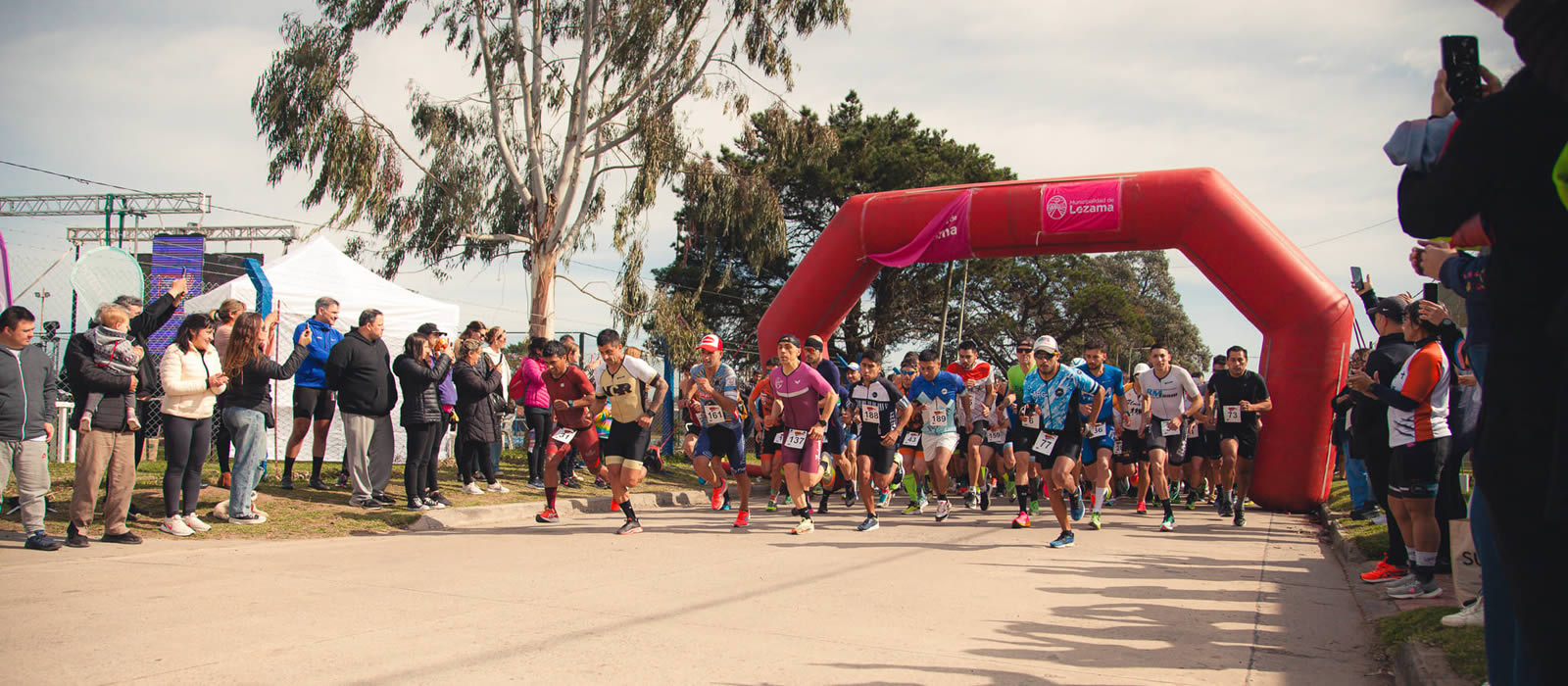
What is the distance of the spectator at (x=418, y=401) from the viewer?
10.3 m

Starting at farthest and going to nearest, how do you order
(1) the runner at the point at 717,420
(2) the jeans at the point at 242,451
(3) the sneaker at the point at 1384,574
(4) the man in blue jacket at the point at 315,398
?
(1) the runner at the point at 717,420, (4) the man in blue jacket at the point at 315,398, (2) the jeans at the point at 242,451, (3) the sneaker at the point at 1384,574

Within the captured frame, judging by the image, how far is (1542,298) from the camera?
193cm

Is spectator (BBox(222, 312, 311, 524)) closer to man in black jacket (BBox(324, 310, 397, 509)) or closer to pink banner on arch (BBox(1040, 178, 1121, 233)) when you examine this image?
man in black jacket (BBox(324, 310, 397, 509))

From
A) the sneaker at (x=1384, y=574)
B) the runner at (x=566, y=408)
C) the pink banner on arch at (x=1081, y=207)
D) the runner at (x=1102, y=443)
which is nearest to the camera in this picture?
the sneaker at (x=1384, y=574)

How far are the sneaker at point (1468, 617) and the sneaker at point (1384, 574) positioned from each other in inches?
82.2

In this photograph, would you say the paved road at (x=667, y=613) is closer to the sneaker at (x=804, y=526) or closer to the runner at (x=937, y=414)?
the sneaker at (x=804, y=526)

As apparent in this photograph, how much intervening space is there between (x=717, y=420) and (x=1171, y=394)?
215 inches

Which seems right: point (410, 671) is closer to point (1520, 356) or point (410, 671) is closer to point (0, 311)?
point (1520, 356)

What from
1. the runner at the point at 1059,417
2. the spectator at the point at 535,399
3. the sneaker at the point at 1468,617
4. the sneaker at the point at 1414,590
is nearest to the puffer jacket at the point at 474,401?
the spectator at the point at 535,399

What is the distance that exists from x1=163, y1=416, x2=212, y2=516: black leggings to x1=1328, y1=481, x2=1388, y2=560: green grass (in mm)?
9322

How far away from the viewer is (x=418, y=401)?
1041 cm

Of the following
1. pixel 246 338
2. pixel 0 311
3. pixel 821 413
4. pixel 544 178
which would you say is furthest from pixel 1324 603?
pixel 544 178

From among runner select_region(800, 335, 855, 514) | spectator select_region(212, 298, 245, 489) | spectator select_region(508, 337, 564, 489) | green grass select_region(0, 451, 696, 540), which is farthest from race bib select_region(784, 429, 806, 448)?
spectator select_region(212, 298, 245, 489)

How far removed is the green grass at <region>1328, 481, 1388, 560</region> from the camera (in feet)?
26.8
